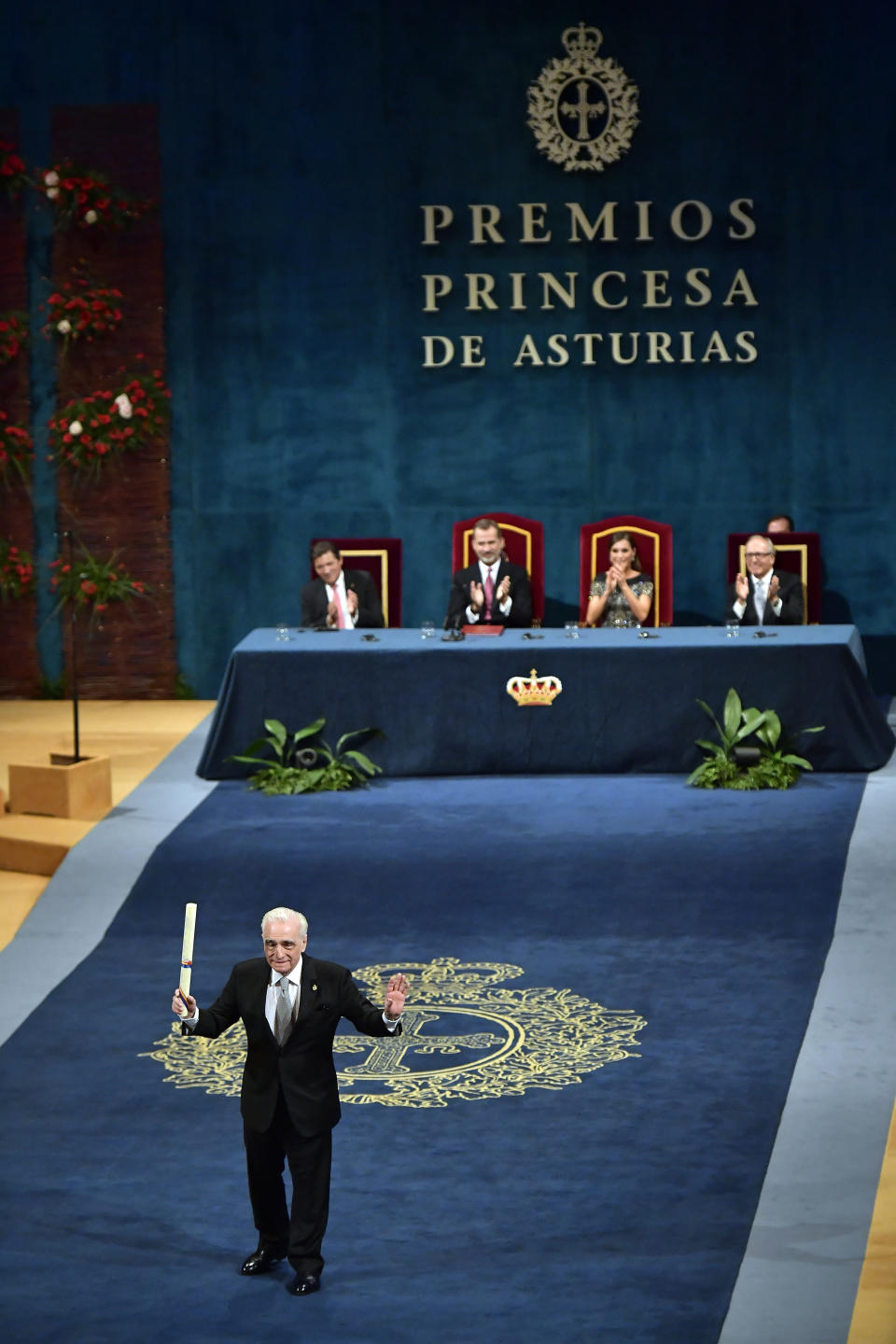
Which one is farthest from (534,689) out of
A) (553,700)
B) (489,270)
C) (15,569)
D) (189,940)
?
(189,940)

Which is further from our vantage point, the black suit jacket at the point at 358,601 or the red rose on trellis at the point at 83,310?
the red rose on trellis at the point at 83,310

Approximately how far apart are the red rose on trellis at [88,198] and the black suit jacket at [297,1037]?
752cm

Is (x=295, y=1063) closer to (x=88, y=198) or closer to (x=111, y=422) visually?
(x=111, y=422)

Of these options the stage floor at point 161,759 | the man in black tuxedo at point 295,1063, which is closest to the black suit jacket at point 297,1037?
the man in black tuxedo at point 295,1063

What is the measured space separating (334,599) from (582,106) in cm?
309

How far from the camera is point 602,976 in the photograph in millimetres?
6512

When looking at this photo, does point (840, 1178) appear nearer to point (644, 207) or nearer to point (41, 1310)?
point (41, 1310)

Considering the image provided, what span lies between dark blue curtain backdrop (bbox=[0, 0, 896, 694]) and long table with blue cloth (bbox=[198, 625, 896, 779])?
218 cm

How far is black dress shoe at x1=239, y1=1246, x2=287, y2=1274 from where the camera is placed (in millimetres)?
4441

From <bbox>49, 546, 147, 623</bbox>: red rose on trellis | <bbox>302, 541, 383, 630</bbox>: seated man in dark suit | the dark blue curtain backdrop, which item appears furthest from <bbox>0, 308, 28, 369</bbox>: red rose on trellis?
<bbox>302, 541, 383, 630</bbox>: seated man in dark suit

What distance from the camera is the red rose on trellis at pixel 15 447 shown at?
446 inches

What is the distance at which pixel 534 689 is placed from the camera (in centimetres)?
898

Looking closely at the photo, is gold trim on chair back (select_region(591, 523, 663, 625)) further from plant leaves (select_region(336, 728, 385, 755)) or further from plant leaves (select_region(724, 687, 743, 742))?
plant leaves (select_region(336, 728, 385, 755))

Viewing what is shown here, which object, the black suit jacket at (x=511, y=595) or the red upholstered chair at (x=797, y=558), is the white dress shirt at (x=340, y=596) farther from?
the red upholstered chair at (x=797, y=558)
